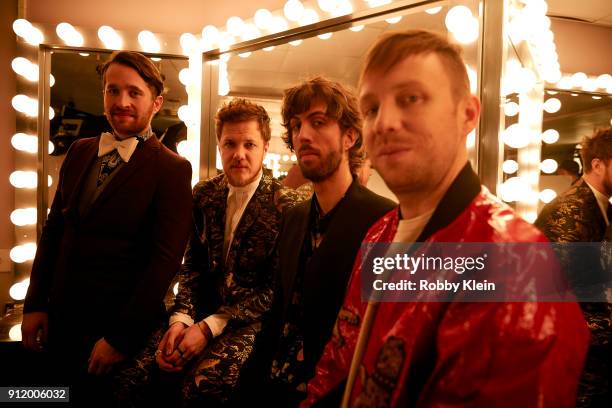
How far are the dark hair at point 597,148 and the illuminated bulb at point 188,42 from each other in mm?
1742

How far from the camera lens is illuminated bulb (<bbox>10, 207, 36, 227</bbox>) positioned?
1852 mm

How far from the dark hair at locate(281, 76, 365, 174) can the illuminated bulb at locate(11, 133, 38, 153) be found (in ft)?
4.88

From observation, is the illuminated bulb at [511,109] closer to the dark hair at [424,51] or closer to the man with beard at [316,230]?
the man with beard at [316,230]

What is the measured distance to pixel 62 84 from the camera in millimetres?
1888

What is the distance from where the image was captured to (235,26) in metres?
1.78

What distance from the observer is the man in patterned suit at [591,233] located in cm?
98

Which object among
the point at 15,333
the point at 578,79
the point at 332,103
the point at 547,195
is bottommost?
the point at 15,333

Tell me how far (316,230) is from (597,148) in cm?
93

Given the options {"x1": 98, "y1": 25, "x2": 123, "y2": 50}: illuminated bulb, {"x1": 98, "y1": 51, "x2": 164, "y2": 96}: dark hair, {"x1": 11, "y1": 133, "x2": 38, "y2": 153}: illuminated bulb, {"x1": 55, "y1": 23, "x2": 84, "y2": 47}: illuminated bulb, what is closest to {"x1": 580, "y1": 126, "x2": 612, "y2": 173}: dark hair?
{"x1": 98, "y1": 51, "x2": 164, "y2": 96}: dark hair

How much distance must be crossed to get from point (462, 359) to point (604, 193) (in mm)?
1006

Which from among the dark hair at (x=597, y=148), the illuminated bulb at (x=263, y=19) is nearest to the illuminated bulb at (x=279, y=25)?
the illuminated bulb at (x=263, y=19)

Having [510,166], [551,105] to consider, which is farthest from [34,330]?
[551,105]

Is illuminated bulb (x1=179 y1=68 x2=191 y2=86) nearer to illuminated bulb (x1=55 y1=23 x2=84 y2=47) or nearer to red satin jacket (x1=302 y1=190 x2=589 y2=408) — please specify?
illuminated bulb (x1=55 y1=23 x2=84 y2=47)

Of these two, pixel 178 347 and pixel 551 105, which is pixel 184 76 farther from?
pixel 551 105
